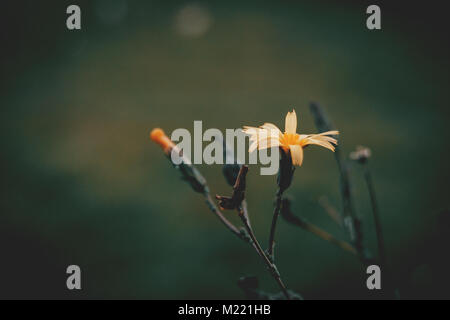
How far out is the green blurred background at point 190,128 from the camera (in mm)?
971

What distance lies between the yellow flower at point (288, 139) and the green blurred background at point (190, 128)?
1.81 feet

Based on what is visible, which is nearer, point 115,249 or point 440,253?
point 440,253

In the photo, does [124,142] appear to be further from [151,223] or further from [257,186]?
[257,186]

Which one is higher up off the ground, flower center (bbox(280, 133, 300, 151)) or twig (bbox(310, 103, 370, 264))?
flower center (bbox(280, 133, 300, 151))

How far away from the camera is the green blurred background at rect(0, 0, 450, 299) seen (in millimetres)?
971

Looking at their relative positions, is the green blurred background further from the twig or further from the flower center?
the flower center

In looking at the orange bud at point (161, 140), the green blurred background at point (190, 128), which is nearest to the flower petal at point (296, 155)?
the orange bud at point (161, 140)

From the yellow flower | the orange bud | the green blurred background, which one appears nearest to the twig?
the yellow flower

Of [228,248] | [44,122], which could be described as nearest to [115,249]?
[228,248]

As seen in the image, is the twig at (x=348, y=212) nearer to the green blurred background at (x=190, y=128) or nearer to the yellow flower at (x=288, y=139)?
the yellow flower at (x=288, y=139)

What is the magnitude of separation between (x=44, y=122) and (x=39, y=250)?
718 mm

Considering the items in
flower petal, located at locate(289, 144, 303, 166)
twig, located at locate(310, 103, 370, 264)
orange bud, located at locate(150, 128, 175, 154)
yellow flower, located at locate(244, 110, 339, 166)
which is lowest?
twig, located at locate(310, 103, 370, 264)

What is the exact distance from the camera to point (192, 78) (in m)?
1.57

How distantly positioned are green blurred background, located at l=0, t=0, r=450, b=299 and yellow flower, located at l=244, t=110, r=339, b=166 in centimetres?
55
